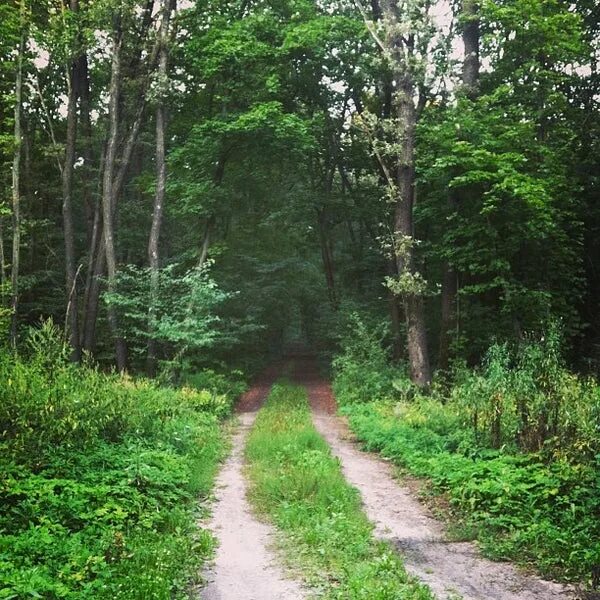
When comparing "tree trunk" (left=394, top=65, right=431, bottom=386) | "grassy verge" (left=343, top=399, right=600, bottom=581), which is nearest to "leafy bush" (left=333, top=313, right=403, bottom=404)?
"tree trunk" (left=394, top=65, right=431, bottom=386)

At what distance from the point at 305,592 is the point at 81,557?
205 cm

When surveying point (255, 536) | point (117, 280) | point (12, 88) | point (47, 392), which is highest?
point (12, 88)

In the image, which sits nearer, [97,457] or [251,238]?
[97,457]

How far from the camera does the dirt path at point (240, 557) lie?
5.29 m

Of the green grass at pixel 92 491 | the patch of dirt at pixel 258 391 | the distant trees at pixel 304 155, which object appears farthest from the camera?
the patch of dirt at pixel 258 391

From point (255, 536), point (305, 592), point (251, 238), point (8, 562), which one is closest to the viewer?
point (8, 562)

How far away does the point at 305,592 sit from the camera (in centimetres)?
526

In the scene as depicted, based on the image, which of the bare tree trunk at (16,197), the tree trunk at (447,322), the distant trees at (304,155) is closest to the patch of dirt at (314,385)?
the distant trees at (304,155)

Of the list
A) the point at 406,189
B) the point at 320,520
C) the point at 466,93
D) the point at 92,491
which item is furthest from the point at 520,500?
the point at 466,93

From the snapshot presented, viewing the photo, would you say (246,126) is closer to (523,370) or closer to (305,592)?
(523,370)

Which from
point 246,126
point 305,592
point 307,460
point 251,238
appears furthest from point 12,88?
point 305,592

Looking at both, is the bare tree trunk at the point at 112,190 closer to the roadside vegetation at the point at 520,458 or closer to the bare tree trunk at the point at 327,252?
the roadside vegetation at the point at 520,458

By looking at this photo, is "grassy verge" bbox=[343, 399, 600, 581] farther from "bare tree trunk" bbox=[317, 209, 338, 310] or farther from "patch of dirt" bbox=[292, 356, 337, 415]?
"bare tree trunk" bbox=[317, 209, 338, 310]

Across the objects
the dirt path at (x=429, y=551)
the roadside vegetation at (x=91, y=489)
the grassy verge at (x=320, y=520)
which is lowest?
the dirt path at (x=429, y=551)
